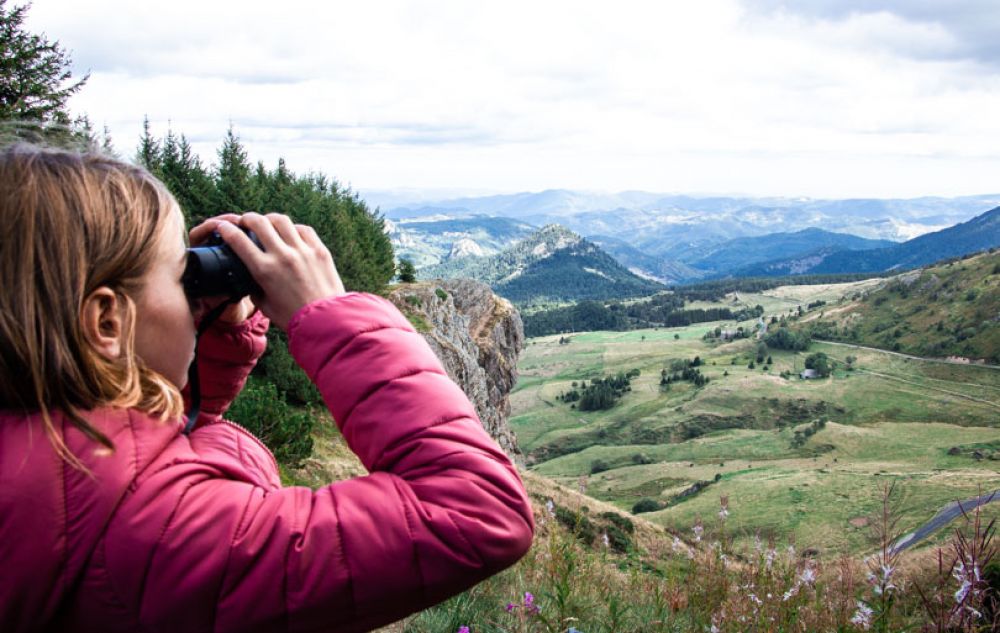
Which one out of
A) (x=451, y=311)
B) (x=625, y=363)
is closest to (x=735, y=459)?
(x=451, y=311)

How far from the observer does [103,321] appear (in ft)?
4.51

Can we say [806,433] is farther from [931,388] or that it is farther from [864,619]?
[864,619]

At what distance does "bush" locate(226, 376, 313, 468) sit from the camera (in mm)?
10281

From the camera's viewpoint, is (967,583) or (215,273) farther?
(967,583)

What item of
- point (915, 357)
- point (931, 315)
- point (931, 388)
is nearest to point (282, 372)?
point (931, 388)

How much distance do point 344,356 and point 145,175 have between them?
2.27 feet

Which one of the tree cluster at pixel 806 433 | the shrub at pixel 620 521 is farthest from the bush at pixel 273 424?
the tree cluster at pixel 806 433

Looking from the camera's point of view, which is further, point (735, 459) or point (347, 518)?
point (735, 459)

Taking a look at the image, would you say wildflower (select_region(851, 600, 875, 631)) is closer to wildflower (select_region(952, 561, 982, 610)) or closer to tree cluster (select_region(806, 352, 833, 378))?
wildflower (select_region(952, 561, 982, 610))

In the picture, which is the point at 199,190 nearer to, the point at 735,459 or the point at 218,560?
the point at 218,560

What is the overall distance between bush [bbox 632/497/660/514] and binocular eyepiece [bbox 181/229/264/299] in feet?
195

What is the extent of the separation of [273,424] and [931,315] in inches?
6522

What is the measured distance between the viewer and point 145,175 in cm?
159

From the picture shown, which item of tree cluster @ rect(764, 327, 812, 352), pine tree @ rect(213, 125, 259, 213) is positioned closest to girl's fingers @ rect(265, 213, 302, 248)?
pine tree @ rect(213, 125, 259, 213)
